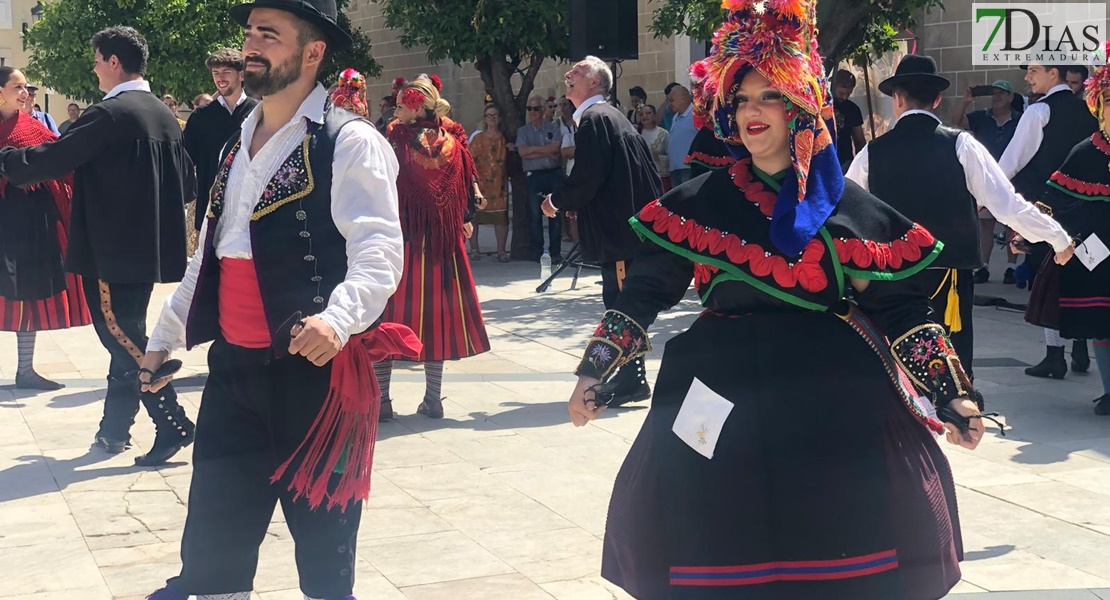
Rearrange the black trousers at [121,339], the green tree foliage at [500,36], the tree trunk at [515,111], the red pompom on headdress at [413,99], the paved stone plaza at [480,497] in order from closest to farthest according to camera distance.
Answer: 1. the paved stone plaza at [480,497]
2. the black trousers at [121,339]
3. the red pompom on headdress at [413,99]
4. the green tree foliage at [500,36]
5. the tree trunk at [515,111]

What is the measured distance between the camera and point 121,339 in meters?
6.58

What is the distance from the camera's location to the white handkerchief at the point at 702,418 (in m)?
3.28

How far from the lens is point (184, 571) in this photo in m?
3.52

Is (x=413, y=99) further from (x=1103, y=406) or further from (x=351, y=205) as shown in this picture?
(x=351, y=205)

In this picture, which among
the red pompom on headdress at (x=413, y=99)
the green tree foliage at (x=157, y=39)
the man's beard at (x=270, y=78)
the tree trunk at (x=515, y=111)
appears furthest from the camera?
the green tree foliage at (x=157, y=39)

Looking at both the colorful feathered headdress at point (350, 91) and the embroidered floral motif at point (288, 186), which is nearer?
the embroidered floral motif at point (288, 186)

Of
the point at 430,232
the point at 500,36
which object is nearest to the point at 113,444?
the point at 430,232

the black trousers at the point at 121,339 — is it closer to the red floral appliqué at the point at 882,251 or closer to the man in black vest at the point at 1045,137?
the red floral appliqué at the point at 882,251

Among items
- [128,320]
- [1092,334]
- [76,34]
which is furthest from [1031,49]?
[76,34]

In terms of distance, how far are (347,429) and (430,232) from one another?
4.23 meters

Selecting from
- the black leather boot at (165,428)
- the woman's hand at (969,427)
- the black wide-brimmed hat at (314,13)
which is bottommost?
the black leather boot at (165,428)

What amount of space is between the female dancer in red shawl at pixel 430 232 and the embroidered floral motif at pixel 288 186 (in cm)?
411

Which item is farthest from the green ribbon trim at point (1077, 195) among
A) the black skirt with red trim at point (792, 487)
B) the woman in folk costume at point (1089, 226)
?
the black skirt with red trim at point (792, 487)

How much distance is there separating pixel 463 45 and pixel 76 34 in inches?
500
